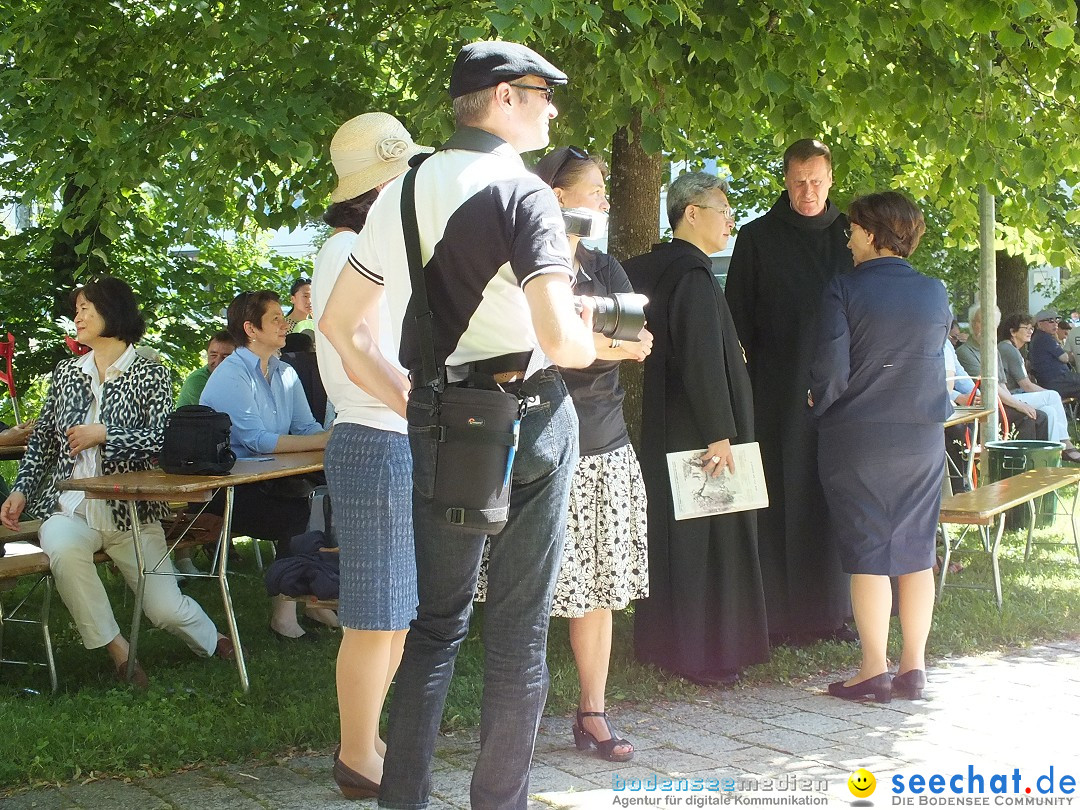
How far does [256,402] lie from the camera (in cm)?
634

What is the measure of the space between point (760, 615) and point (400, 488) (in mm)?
2172

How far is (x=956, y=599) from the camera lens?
6.68 m

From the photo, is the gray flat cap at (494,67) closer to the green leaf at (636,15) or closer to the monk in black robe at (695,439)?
the green leaf at (636,15)

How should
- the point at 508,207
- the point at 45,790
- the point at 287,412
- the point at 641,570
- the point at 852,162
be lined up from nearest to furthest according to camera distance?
the point at 508,207 → the point at 45,790 → the point at 641,570 → the point at 287,412 → the point at 852,162

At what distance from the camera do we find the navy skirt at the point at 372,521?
3.62 meters

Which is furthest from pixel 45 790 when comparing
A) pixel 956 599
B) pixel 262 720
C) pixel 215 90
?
pixel 956 599

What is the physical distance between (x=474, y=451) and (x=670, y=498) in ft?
8.37

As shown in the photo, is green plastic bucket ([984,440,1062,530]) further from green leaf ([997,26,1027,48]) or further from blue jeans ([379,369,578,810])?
blue jeans ([379,369,578,810])

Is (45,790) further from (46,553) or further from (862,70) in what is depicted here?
(862,70)

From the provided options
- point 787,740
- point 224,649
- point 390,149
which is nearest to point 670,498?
point 787,740

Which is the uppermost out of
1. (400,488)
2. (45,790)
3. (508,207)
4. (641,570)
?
(508,207)

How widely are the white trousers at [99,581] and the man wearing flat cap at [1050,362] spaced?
1228 cm

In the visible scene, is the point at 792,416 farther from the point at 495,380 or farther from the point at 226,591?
the point at 495,380

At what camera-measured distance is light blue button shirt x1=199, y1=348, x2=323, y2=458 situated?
6203 mm
